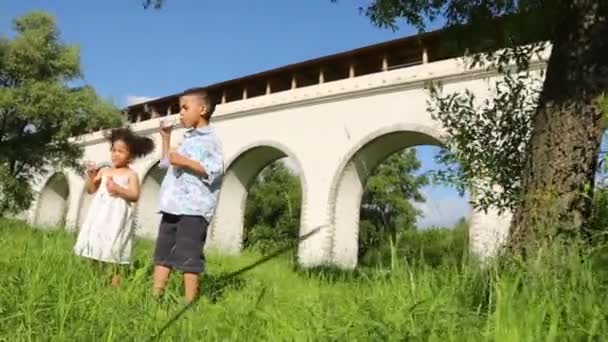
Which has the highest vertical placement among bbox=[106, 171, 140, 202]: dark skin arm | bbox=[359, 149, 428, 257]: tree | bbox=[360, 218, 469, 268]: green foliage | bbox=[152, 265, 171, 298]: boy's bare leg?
bbox=[359, 149, 428, 257]: tree

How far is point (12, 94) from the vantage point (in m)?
18.0

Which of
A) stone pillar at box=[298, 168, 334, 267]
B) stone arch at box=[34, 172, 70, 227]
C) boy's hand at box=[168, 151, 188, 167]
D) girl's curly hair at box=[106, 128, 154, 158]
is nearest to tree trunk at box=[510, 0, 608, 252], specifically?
boy's hand at box=[168, 151, 188, 167]

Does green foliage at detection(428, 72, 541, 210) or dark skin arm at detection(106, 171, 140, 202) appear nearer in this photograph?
dark skin arm at detection(106, 171, 140, 202)

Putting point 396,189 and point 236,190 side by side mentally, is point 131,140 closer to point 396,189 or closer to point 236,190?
point 236,190

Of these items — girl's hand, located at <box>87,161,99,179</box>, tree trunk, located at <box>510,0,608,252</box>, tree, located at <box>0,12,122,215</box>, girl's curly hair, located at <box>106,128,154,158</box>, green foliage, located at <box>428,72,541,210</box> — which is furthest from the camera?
tree, located at <box>0,12,122,215</box>

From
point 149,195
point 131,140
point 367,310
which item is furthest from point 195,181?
point 149,195

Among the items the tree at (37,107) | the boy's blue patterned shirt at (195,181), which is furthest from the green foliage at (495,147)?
the tree at (37,107)

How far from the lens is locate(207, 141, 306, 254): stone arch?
20375 mm

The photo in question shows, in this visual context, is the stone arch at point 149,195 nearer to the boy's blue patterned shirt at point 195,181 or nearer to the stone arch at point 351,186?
the stone arch at point 351,186

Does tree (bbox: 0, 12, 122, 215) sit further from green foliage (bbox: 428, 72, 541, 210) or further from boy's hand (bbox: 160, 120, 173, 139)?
boy's hand (bbox: 160, 120, 173, 139)

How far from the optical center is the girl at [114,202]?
4438 mm

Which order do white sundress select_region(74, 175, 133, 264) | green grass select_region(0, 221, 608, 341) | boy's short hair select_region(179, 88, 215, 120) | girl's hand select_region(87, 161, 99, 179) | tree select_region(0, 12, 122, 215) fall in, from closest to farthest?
Result: green grass select_region(0, 221, 608, 341)
boy's short hair select_region(179, 88, 215, 120)
white sundress select_region(74, 175, 133, 264)
girl's hand select_region(87, 161, 99, 179)
tree select_region(0, 12, 122, 215)

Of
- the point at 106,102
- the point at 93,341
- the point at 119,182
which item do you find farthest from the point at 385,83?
the point at 93,341

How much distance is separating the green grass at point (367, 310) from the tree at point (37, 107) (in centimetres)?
1643
